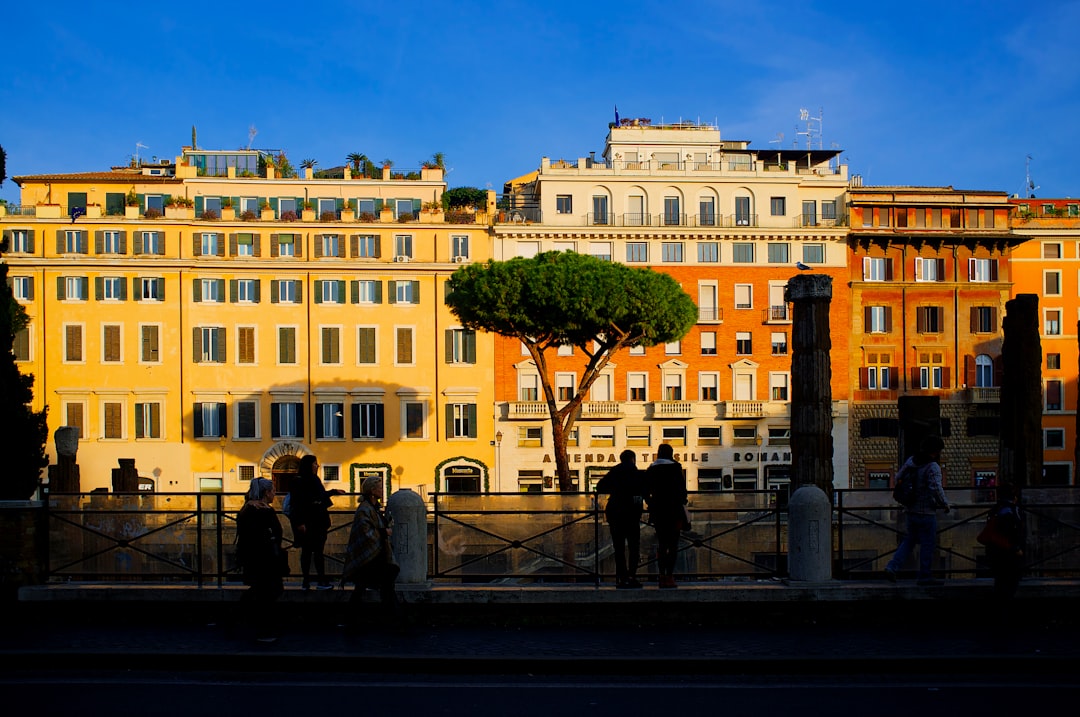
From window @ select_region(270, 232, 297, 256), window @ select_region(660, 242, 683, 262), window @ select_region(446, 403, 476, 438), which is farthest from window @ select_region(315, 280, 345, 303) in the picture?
window @ select_region(660, 242, 683, 262)

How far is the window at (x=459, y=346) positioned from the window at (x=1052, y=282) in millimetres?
30961

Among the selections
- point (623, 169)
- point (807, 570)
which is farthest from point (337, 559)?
point (623, 169)

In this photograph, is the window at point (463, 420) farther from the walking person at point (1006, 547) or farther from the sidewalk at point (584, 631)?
the walking person at point (1006, 547)

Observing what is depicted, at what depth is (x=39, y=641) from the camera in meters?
11.2

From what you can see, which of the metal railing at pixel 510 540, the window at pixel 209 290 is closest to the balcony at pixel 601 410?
the window at pixel 209 290

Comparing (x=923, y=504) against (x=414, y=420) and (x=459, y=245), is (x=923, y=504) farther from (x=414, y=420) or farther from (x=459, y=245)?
(x=459, y=245)

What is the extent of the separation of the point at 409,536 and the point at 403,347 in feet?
139

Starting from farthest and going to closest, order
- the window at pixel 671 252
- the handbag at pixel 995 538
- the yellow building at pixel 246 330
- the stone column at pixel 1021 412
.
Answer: the window at pixel 671 252
the yellow building at pixel 246 330
the stone column at pixel 1021 412
the handbag at pixel 995 538

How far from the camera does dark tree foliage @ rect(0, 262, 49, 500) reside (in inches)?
663

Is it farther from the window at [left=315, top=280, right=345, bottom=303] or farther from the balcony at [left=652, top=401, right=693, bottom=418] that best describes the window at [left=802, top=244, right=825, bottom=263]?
the window at [left=315, top=280, right=345, bottom=303]

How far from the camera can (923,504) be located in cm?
1237

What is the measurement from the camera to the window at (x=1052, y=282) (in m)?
59.5

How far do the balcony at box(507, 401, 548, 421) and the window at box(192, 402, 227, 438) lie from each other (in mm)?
13814

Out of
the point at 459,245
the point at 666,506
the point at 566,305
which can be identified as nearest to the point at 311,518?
→ the point at 666,506
